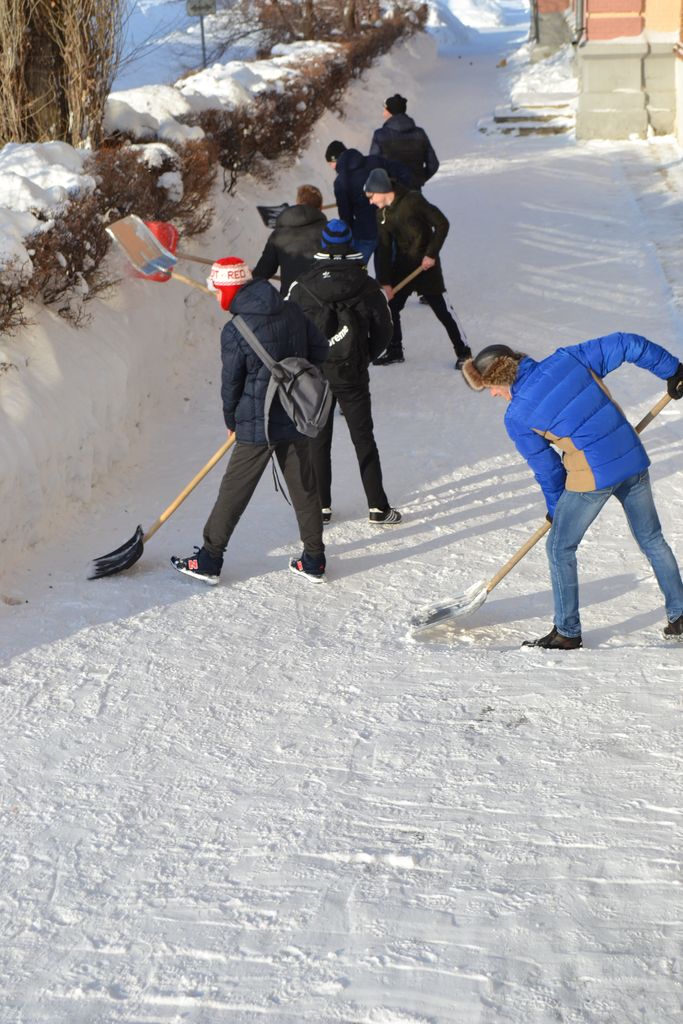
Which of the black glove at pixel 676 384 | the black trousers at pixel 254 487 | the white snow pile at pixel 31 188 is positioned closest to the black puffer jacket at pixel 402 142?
the white snow pile at pixel 31 188

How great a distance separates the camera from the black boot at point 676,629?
5.35 metres

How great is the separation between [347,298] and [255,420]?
40.1 inches

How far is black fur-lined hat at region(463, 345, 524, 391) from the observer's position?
15.5ft

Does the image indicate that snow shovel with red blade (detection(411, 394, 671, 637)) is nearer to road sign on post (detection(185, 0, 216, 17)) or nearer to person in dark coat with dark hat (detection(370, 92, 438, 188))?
person in dark coat with dark hat (detection(370, 92, 438, 188))

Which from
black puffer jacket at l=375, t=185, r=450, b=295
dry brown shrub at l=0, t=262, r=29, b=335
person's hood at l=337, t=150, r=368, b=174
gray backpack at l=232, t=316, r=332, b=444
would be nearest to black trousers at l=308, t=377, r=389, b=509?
gray backpack at l=232, t=316, r=332, b=444

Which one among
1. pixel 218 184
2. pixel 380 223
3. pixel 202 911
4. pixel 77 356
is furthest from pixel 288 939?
pixel 218 184

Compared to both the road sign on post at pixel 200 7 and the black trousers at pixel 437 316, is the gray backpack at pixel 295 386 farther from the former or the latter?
the road sign on post at pixel 200 7

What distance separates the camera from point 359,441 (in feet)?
22.1

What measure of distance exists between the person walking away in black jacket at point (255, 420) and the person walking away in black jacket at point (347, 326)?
0.31m

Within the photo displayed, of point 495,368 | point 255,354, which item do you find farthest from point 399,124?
point 495,368

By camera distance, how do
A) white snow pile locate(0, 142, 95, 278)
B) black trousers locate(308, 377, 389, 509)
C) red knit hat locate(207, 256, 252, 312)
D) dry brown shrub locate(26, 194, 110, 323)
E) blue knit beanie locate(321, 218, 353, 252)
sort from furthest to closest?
dry brown shrub locate(26, 194, 110, 323) → white snow pile locate(0, 142, 95, 278) → black trousers locate(308, 377, 389, 509) → blue knit beanie locate(321, 218, 353, 252) → red knit hat locate(207, 256, 252, 312)

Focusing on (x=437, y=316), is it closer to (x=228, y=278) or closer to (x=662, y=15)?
(x=228, y=278)

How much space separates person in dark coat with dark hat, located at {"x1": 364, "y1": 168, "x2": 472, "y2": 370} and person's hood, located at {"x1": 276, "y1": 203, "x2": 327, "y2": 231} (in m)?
1.16

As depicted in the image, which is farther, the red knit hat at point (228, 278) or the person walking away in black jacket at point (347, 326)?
the person walking away in black jacket at point (347, 326)
